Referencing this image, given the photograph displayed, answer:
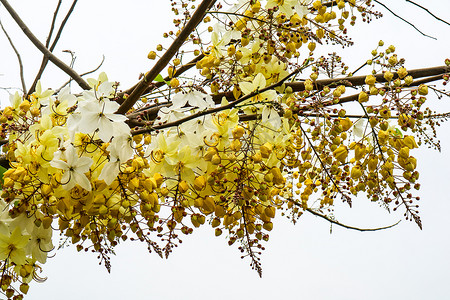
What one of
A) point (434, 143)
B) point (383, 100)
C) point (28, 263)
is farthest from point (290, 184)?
point (28, 263)

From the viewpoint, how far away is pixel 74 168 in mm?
741

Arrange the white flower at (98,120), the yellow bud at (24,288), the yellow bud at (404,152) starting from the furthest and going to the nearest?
the yellow bud at (24,288)
the yellow bud at (404,152)
the white flower at (98,120)

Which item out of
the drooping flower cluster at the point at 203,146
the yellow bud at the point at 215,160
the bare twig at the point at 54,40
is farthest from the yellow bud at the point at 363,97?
the bare twig at the point at 54,40

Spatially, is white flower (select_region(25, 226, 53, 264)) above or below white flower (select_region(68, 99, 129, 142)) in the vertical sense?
below

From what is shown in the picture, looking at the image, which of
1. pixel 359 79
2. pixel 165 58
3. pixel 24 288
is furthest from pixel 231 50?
pixel 24 288

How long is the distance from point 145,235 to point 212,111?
0.27 m

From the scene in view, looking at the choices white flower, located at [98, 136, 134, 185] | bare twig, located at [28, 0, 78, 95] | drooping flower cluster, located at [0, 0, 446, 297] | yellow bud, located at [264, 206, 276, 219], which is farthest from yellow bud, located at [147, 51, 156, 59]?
bare twig, located at [28, 0, 78, 95]

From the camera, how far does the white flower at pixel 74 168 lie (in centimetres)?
74

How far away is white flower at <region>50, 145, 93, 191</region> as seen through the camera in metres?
0.74

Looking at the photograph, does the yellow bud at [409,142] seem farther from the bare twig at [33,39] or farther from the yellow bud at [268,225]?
the bare twig at [33,39]

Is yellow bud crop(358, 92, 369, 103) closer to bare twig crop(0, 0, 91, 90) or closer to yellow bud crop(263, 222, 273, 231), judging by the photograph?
yellow bud crop(263, 222, 273, 231)

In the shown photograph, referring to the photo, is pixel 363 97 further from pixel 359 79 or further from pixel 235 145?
pixel 235 145

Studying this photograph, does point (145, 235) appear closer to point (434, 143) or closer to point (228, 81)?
point (228, 81)

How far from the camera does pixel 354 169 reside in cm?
91
